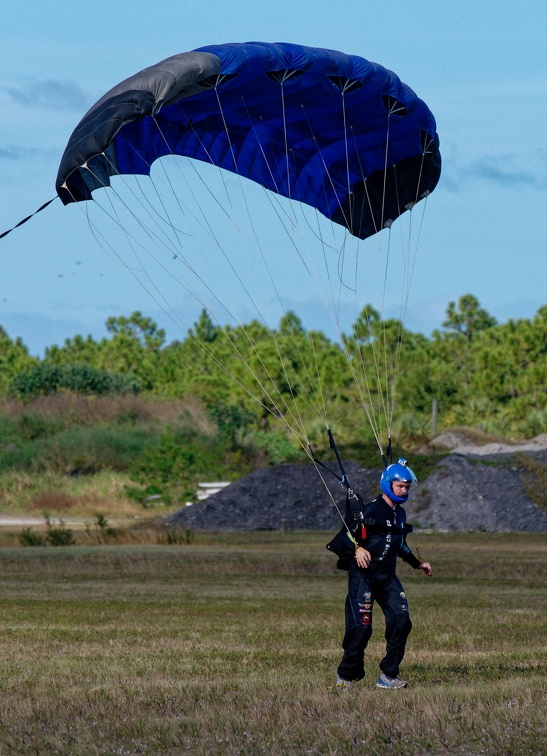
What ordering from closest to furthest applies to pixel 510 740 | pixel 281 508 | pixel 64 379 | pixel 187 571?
pixel 510 740 → pixel 187 571 → pixel 281 508 → pixel 64 379

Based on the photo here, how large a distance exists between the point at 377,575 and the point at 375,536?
376 mm

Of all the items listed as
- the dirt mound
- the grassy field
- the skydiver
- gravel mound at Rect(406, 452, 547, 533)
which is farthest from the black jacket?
gravel mound at Rect(406, 452, 547, 533)

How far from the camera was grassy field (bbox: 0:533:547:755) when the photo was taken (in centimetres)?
951

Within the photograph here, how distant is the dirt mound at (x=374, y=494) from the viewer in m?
47.4

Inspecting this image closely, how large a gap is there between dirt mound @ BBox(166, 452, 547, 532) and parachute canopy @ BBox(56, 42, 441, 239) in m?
28.3

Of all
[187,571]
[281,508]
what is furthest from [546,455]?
[187,571]

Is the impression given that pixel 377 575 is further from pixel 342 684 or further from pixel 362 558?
pixel 342 684

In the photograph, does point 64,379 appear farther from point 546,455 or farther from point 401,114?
point 401,114

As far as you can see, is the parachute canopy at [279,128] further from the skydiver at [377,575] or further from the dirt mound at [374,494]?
the dirt mound at [374,494]

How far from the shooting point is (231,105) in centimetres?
Result: 1761

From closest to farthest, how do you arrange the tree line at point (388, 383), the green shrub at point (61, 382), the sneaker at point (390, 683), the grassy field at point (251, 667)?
the grassy field at point (251, 667) → the sneaker at point (390, 683) → the tree line at point (388, 383) → the green shrub at point (61, 382)

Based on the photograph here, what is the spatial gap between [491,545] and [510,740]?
105 feet

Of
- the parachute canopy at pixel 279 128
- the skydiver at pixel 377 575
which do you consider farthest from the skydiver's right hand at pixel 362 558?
the parachute canopy at pixel 279 128

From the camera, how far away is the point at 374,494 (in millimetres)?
49000
